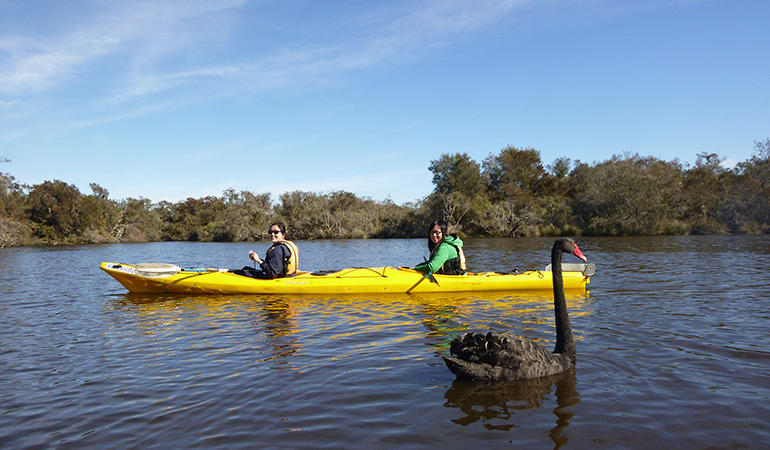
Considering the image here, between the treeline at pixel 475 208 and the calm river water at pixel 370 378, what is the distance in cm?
3217

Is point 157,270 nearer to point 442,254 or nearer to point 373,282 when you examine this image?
point 373,282

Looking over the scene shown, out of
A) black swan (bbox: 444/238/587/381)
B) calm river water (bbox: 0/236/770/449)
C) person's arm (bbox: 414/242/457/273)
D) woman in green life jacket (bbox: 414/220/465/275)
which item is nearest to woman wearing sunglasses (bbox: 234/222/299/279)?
calm river water (bbox: 0/236/770/449)

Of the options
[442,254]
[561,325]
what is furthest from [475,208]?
[561,325]

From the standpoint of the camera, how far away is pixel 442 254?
31.6 feet

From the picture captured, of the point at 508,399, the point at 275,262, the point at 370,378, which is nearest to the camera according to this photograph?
the point at 508,399

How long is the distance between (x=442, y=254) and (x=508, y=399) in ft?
18.4

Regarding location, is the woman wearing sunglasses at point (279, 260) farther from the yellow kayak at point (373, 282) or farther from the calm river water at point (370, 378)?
the calm river water at point (370, 378)

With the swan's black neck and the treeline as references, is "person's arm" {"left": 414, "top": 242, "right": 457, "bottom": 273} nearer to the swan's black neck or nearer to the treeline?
the swan's black neck

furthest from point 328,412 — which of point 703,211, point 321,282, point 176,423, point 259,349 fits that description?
point 703,211

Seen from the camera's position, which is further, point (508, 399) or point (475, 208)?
point (475, 208)

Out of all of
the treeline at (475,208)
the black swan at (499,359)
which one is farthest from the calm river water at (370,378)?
the treeline at (475,208)

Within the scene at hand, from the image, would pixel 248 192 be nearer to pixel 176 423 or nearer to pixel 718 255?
pixel 718 255

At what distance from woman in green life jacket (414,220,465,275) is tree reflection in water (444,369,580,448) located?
4989 mm

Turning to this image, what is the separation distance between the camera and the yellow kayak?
9.88m
